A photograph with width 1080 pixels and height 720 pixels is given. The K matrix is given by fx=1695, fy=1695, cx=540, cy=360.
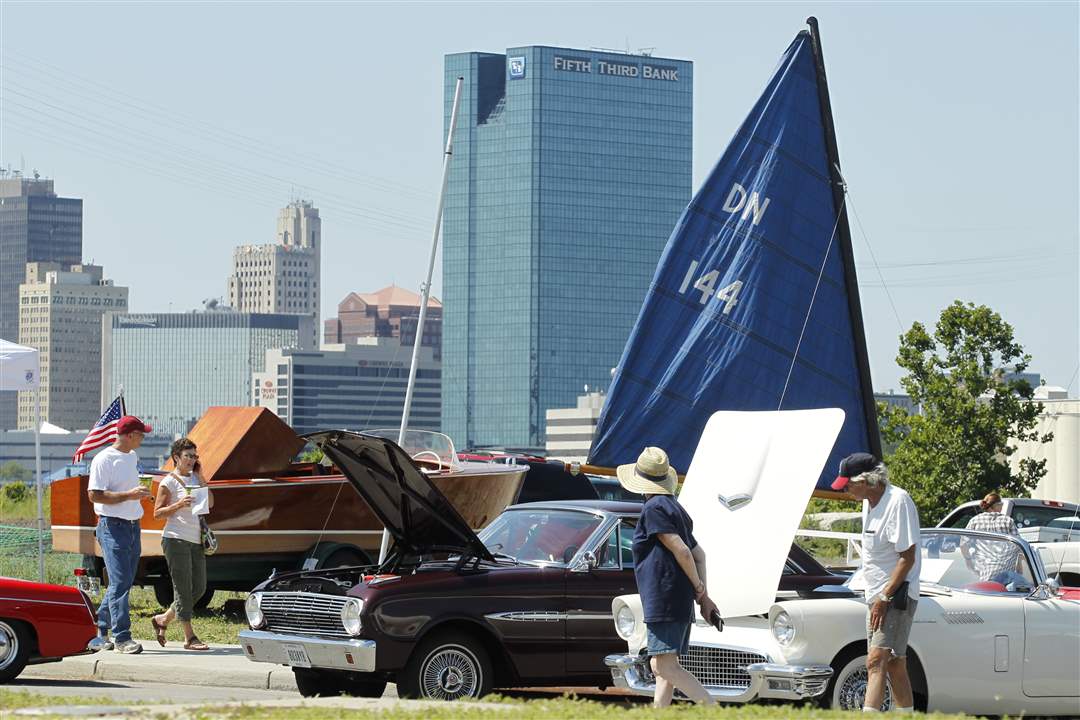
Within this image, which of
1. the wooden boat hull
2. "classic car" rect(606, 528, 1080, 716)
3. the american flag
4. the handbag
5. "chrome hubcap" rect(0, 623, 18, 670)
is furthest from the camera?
the american flag

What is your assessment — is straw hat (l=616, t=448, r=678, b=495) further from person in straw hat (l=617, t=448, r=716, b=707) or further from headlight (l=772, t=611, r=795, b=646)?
headlight (l=772, t=611, r=795, b=646)

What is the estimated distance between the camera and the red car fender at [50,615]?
1279 centimetres

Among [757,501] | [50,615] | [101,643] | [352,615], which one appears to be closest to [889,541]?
[757,501]

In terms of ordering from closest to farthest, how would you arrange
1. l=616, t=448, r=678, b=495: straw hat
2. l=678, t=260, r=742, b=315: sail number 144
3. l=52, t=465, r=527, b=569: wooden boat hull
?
l=616, t=448, r=678, b=495: straw hat → l=52, t=465, r=527, b=569: wooden boat hull → l=678, t=260, r=742, b=315: sail number 144

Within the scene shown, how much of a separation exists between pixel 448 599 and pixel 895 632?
3.02 metres

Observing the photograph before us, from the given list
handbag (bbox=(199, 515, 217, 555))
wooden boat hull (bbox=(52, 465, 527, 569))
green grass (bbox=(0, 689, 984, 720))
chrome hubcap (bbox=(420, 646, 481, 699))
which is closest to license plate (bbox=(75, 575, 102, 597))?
handbag (bbox=(199, 515, 217, 555))

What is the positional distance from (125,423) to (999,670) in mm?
7368

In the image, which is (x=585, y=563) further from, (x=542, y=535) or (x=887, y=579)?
(x=887, y=579)

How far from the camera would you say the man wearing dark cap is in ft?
33.1

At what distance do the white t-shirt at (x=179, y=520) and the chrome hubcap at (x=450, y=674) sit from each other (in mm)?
4185

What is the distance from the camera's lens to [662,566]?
980 centimetres

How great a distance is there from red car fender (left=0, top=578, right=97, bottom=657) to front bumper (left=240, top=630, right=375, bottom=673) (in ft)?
5.46

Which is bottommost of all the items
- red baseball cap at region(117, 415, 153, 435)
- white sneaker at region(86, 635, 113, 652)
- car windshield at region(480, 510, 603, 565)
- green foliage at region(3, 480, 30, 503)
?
green foliage at region(3, 480, 30, 503)

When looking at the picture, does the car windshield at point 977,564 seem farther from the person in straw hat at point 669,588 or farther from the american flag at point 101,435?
the american flag at point 101,435
